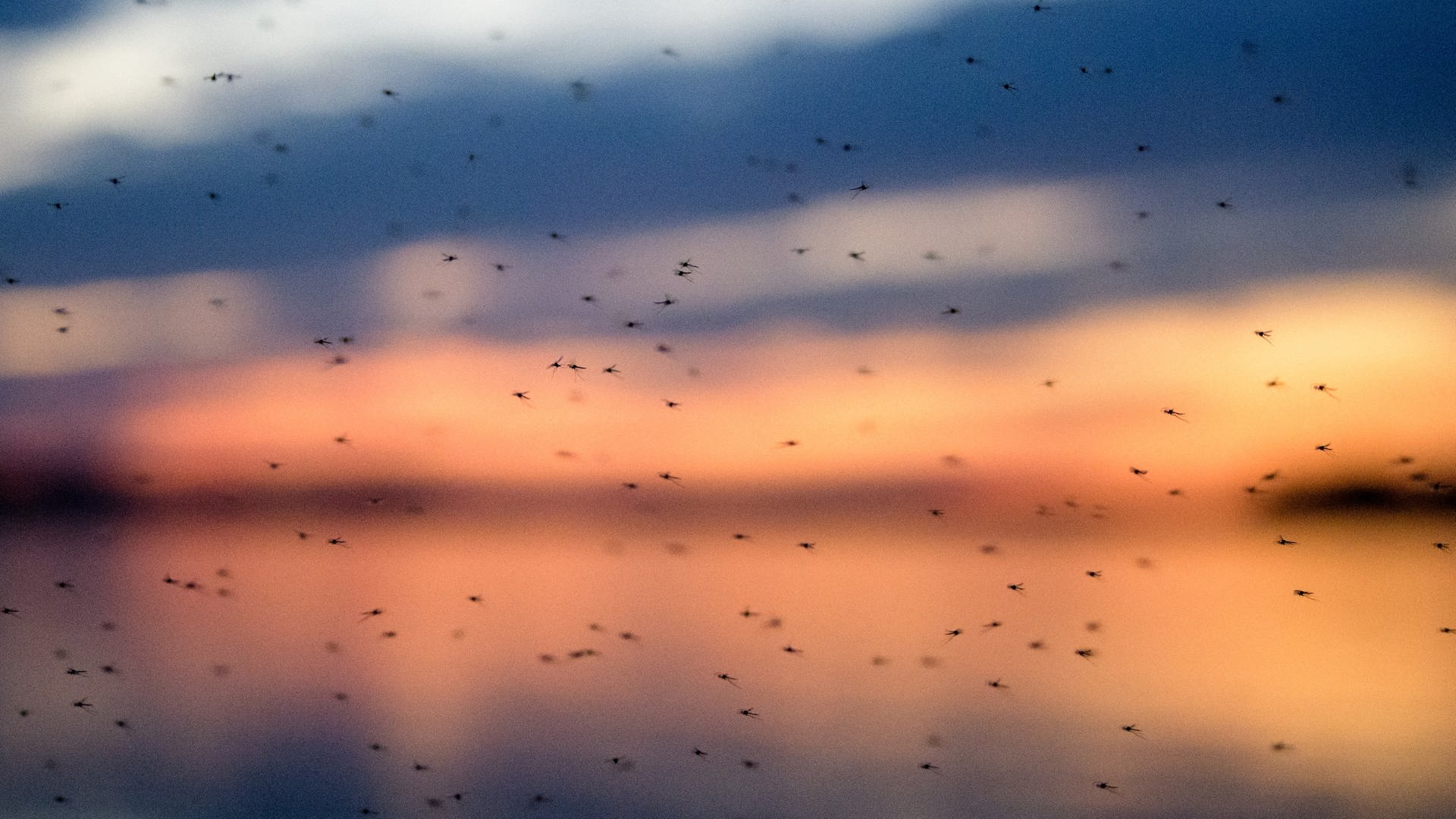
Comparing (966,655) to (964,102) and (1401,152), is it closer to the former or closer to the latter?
(964,102)

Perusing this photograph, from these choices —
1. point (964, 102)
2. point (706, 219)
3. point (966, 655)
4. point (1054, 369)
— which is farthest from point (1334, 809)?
point (706, 219)

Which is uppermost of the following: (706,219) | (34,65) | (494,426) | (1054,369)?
(34,65)

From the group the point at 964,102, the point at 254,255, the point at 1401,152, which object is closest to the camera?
the point at 1401,152

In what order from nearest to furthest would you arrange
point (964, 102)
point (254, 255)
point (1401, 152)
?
point (1401, 152) → point (964, 102) → point (254, 255)

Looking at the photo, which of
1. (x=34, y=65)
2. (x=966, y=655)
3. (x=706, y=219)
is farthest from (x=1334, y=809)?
(x=34, y=65)

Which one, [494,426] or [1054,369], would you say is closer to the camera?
[1054,369]

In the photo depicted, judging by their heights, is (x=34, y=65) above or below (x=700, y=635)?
above
